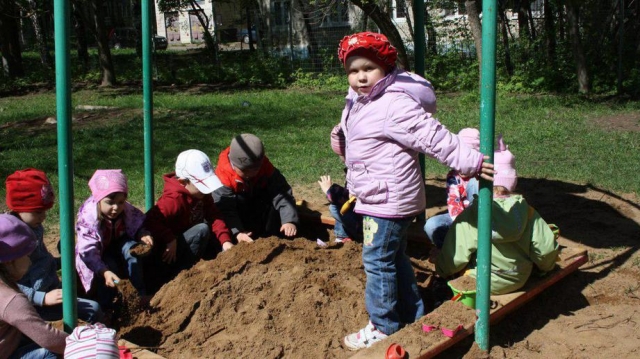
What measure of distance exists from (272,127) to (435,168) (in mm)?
3992

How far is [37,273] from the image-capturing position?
3.71 meters

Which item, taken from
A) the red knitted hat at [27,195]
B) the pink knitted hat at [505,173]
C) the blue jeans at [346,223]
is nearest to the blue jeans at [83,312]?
the red knitted hat at [27,195]

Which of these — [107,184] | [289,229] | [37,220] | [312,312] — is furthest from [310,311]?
[37,220]

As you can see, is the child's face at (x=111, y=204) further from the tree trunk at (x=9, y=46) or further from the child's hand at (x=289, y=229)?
the tree trunk at (x=9, y=46)

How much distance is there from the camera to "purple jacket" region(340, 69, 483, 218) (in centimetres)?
331

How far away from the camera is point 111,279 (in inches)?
158

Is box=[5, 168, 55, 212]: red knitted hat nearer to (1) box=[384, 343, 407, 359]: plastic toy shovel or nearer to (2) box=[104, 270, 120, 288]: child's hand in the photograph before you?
(2) box=[104, 270, 120, 288]: child's hand

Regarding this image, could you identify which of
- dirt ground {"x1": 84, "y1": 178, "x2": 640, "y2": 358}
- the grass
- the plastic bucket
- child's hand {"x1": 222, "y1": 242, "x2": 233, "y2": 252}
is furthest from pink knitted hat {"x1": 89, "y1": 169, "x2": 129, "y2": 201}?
the grass

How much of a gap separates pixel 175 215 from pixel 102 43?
15568 mm

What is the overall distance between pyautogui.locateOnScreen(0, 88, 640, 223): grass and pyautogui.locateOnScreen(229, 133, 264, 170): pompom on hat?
218 centimetres

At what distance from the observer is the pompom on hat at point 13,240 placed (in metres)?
3.09

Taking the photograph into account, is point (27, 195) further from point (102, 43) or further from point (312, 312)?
point (102, 43)

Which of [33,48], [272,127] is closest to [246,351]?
[272,127]

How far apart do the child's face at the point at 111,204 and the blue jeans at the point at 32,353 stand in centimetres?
112
